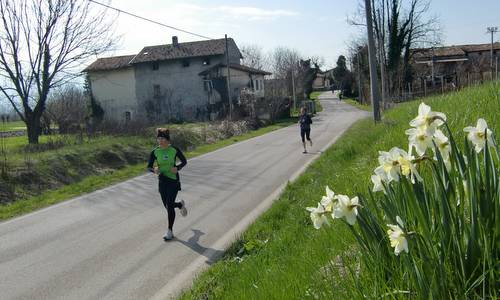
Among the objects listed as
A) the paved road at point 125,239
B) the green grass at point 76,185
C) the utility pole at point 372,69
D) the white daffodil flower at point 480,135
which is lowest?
the paved road at point 125,239

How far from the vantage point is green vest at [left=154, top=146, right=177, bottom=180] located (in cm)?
823

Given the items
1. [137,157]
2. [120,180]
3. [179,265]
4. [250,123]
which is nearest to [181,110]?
[250,123]

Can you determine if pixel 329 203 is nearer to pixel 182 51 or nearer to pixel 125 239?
pixel 125 239

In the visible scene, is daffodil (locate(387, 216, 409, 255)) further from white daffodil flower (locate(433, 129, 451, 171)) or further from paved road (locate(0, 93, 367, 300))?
paved road (locate(0, 93, 367, 300))

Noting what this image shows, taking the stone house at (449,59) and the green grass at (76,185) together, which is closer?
the green grass at (76,185)

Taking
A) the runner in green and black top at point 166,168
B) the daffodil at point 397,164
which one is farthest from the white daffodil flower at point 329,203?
the runner in green and black top at point 166,168

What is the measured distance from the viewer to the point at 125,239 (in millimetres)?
8031

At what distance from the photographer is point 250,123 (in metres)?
39.1

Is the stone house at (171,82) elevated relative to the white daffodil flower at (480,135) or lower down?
elevated

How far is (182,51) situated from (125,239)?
52841 mm

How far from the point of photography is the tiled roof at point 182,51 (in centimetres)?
5738

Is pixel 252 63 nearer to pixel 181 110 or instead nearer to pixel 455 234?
pixel 181 110

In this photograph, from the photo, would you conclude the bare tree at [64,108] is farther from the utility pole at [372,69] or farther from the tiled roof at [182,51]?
the utility pole at [372,69]

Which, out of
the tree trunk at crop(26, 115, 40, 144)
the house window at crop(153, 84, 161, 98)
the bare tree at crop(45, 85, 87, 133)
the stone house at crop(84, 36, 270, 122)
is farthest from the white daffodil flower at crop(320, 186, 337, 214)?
the house window at crop(153, 84, 161, 98)
